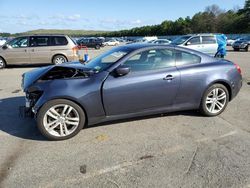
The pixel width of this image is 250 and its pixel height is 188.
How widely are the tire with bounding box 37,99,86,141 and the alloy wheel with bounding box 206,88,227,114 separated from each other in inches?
97.7

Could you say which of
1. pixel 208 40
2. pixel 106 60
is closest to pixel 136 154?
pixel 106 60

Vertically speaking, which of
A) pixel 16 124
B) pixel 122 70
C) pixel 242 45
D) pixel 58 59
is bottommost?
pixel 242 45

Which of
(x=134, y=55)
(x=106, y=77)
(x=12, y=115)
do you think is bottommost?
(x=12, y=115)

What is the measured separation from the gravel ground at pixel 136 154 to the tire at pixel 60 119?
5.7 inches

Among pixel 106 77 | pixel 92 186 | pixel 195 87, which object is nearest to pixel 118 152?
pixel 92 186

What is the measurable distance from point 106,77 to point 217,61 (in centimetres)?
240

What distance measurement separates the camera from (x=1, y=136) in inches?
181

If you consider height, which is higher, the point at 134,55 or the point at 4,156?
the point at 134,55

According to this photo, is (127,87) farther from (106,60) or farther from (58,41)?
(58,41)

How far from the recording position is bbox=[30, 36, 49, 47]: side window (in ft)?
43.6

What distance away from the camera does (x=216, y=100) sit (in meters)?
5.41

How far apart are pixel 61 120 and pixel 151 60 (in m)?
1.89

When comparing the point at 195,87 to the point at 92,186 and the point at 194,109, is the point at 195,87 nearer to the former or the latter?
the point at 194,109

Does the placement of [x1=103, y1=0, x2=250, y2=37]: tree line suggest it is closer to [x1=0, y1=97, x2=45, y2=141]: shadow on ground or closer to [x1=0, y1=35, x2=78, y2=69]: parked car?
[x1=0, y1=35, x2=78, y2=69]: parked car
